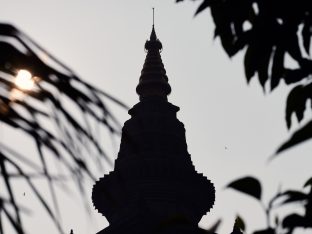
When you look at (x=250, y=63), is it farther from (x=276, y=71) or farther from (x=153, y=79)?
(x=153, y=79)

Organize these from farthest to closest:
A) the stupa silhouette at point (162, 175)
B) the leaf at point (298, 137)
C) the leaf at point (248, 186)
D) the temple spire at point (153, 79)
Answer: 1. the temple spire at point (153, 79)
2. the stupa silhouette at point (162, 175)
3. the leaf at point (248, 186)
4. the leaf at point (298, 137)

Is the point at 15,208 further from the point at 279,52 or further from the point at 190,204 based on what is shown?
the point at 190,204

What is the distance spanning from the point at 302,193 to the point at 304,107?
42cm

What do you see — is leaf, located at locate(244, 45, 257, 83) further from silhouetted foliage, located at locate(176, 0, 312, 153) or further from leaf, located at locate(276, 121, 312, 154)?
leaf, located at locate(276, 121, 312, 154)

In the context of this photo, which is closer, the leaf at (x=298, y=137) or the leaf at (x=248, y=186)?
the leaf at (x=298, y=137)

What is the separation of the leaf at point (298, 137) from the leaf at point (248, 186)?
0.22m

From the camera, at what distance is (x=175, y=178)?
A: 134 ft

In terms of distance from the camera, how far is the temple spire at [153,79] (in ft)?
147

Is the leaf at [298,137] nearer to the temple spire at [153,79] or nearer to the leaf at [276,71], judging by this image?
the leaf at [276,71]

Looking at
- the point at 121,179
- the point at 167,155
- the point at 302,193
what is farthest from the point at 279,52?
the point at 167,155

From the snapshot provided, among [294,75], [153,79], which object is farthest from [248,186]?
[153,79]

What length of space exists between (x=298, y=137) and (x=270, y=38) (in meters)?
0.60

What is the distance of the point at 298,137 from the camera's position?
5.61 feet

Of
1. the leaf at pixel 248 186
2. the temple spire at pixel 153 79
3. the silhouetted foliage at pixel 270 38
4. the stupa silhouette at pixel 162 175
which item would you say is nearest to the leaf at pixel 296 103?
the silhouetted foliage at pixel 270 38
